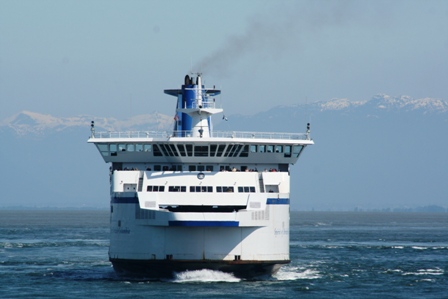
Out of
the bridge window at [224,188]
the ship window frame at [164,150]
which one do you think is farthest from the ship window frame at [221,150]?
the ship window frame at [164,150]

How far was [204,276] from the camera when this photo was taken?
43469 mm

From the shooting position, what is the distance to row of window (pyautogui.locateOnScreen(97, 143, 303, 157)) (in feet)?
149

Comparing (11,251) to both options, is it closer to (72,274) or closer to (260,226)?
(72,274)

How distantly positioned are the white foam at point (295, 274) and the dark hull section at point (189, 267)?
8.92ft

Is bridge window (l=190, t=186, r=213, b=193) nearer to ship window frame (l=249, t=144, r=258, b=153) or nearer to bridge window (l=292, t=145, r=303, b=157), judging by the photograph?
ship window frame (l=249, t=144, r=258, b=153)

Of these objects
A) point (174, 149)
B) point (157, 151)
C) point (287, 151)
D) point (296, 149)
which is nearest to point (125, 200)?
point (157, 151)

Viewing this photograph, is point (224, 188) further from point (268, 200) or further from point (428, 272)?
point (428, 272)

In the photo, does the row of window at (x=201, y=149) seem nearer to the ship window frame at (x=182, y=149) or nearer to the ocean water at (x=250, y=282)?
the ship window frame at (x=182, y=149)

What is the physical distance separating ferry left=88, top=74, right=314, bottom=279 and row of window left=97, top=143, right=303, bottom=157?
0.15ft

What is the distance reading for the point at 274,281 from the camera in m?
46.2

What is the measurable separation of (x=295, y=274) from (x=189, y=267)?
9017 millimetres

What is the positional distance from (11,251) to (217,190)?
30.2 meters

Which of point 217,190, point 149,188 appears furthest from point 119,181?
point 217,190

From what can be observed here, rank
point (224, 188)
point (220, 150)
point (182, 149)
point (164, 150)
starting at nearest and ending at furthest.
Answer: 1. point (224, 188)
2. point (182, 149)
3. point (220, 150)
4. point (164, 150)
